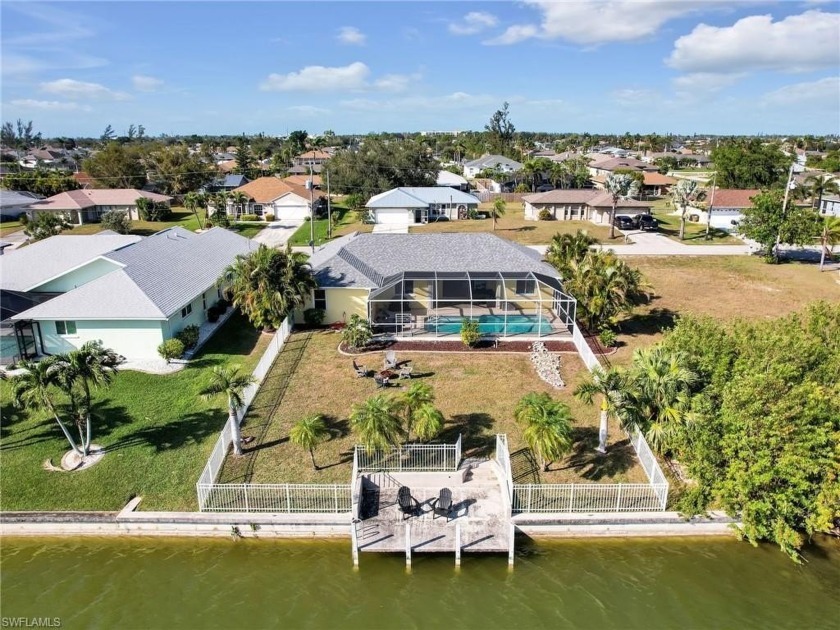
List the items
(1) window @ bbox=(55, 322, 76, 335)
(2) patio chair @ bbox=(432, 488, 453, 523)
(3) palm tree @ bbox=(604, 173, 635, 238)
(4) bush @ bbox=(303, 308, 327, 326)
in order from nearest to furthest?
(2) patio chair @ bbox=(432, 488, 453, 523) < (1) window @ bbox=(55, 322, 76, 335) < (4) bush @ bbox=(303, 308, 327, 326) < (3) palm tree @ bbox=(604, 173, 635, 238)

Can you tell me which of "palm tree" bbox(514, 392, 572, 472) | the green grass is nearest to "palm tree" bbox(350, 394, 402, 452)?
"palm tree" bbox(514, 392, 572, 472)

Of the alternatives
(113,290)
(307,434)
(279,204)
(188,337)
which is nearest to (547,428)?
(307,434)

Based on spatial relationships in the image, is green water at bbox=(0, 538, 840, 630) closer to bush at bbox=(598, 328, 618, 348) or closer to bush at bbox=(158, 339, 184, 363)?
bush at bbox=(158, 339, 184, 363)

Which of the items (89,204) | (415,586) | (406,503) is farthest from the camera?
(89,204)

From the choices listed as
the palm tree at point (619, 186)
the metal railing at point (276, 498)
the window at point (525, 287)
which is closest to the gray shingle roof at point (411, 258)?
the window at point (525, 287)

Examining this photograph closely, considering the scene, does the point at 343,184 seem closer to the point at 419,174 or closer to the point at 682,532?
the point at 419,174

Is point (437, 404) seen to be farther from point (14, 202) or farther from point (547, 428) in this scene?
point (14, 202)

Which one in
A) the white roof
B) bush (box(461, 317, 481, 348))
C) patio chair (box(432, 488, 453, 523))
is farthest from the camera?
the white roof

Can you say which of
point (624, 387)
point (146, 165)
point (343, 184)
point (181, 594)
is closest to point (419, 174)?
point (343, 184)
